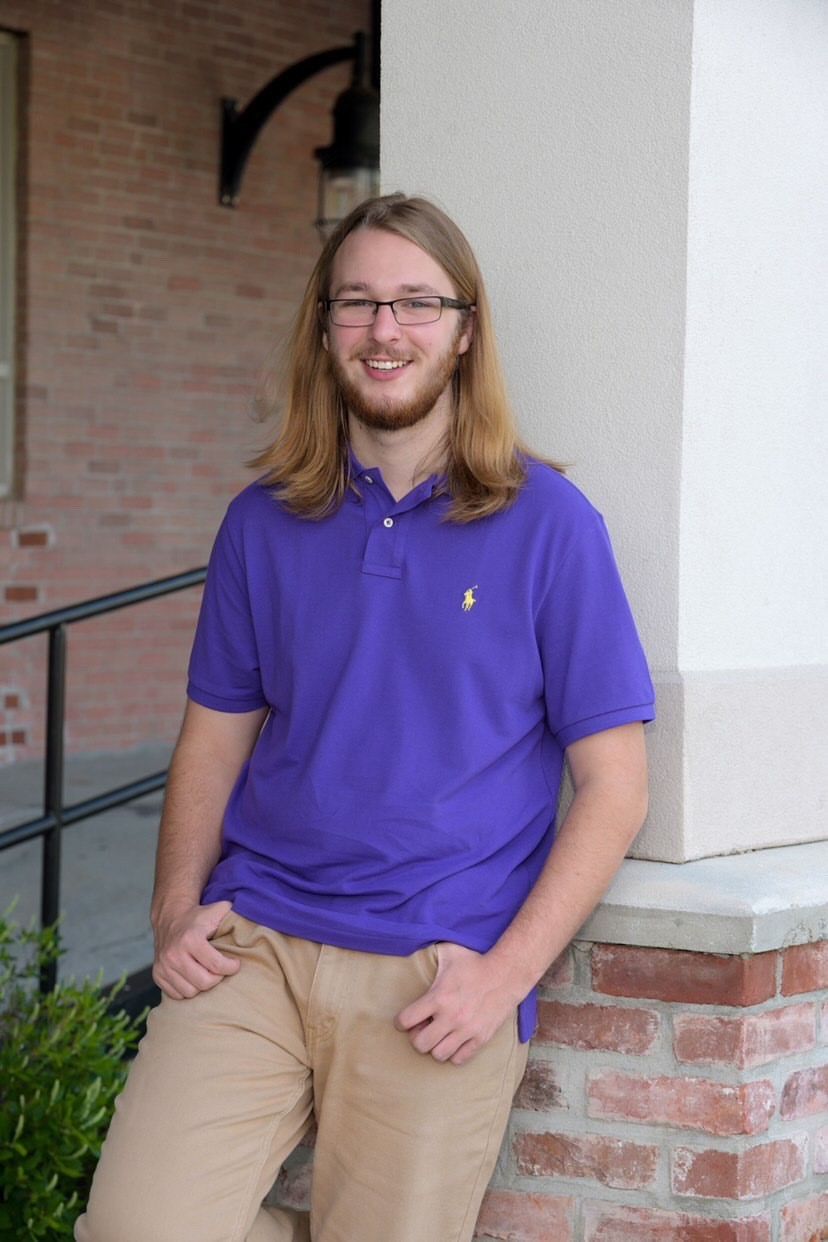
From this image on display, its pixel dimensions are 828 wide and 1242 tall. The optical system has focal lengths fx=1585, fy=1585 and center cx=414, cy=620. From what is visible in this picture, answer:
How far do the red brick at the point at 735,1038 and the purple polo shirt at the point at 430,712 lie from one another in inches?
8.6

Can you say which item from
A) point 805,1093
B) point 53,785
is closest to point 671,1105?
point 805,1093

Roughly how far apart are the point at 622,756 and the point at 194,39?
235 inches

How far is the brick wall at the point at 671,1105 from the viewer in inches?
84.5

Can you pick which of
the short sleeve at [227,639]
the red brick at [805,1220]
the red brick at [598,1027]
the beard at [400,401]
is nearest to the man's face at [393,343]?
the beard at [400,401]

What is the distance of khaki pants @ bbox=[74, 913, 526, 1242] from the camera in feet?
6.69

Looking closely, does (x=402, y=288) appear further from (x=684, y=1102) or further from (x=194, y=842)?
(x=684, y=1102)

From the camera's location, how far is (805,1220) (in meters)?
2.25

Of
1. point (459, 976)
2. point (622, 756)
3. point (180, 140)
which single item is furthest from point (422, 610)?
point (180, 140)

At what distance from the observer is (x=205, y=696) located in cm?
243

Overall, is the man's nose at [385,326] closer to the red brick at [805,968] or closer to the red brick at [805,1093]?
the red brick at [805,968]

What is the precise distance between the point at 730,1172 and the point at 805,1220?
203 mm

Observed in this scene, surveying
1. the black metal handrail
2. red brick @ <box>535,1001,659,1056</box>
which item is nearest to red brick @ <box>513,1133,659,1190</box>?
red brick @ <box>535,1001,659,1056</box>

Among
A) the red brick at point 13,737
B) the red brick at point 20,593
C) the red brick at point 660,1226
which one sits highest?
the red brick at point 20,593

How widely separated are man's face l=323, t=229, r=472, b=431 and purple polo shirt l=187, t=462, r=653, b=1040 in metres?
0.12
